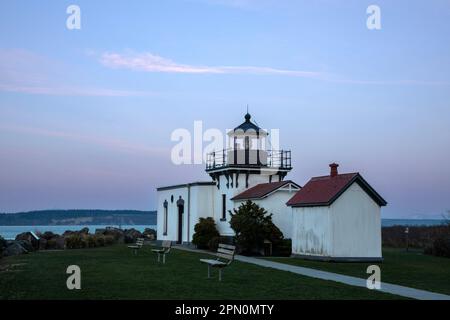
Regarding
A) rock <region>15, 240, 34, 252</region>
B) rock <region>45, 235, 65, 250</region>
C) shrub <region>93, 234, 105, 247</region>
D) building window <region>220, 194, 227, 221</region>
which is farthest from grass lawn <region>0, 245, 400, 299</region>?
shrub <region>93, 234, 105, 247</region>

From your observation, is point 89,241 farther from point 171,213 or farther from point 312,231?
point 312,231

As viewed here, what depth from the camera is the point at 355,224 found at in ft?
84.2

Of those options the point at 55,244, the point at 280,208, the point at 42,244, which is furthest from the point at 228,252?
the point at 42,244

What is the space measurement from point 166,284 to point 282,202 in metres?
17.8

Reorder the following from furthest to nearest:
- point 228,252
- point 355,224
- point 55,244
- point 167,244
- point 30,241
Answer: point 55,244, point 30,241, point 355,224, point 167,244, point 228,252

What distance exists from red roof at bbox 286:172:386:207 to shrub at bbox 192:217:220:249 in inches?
296

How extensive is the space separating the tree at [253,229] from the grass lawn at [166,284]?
8.93 meters

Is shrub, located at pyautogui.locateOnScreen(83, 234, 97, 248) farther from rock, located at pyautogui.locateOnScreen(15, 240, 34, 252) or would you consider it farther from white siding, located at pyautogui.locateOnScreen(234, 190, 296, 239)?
white siding, located at pyautogui.locateOnScreen(234, 190, 296, 239)

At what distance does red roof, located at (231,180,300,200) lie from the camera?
104 ft

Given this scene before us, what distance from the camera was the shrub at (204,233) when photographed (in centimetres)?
3428

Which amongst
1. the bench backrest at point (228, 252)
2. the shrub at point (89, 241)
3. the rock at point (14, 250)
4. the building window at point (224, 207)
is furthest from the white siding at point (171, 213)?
the bench backrest at point (228, 252)
